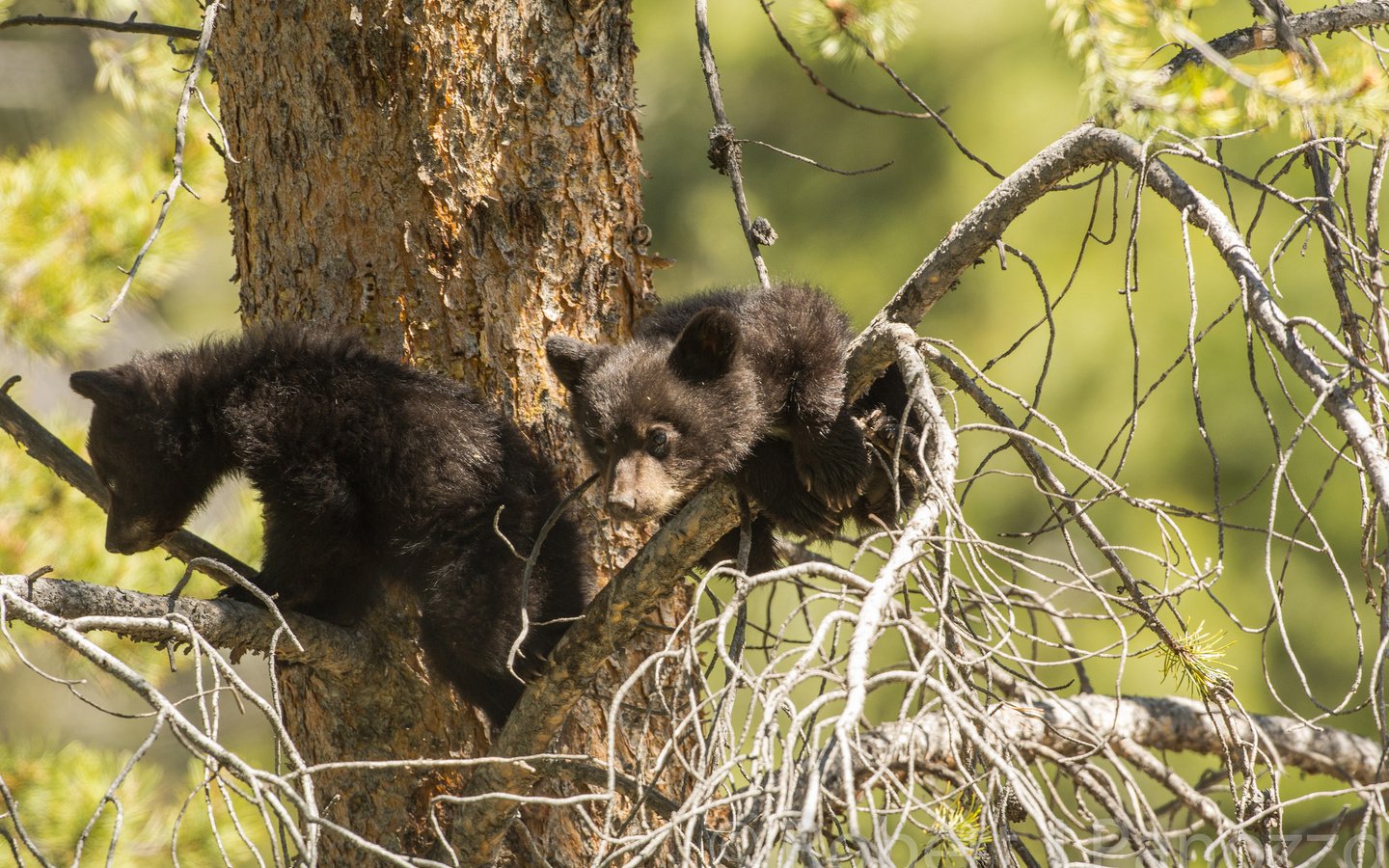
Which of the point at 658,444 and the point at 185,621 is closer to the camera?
the point at 185,621

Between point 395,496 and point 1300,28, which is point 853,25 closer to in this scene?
point 1300,28

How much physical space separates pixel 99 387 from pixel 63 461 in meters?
0.32

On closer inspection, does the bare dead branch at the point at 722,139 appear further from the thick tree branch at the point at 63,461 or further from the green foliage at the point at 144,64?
the green foliage at the point at 144,64

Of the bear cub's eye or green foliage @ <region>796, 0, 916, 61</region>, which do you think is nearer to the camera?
green foliage @ <region>796, 0, 916, 61</region>

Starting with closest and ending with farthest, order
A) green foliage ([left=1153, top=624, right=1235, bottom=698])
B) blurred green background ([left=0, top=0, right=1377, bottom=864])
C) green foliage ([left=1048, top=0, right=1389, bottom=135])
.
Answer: green foliage ([left=1048, top=0, right=1389, bottom=135]), green foliage ([left=1153, top=624, right=1235, bottom=698]), blurred green background ([left=0, top=0, right=1377, bottom=864])

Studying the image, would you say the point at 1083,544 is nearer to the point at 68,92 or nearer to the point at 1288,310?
the point at 1288,310

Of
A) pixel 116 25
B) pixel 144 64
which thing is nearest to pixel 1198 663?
pixel 116 25

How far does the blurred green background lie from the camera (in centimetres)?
537

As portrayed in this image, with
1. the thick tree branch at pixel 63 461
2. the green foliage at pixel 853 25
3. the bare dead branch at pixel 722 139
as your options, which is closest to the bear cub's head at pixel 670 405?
the bare dead branch at pixel 722 139

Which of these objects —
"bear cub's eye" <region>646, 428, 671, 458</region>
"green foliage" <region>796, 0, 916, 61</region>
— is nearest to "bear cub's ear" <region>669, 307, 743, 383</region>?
"bear cub's eye" <region>646, 428, 671, 458</region>

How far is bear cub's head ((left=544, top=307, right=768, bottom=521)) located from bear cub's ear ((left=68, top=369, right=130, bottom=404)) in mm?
1331

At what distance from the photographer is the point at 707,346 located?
→ 3.27 meters

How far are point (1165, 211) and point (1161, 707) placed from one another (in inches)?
207

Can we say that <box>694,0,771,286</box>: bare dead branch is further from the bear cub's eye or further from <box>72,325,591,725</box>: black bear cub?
<box>72,325,591,725</box>: black bear cub
